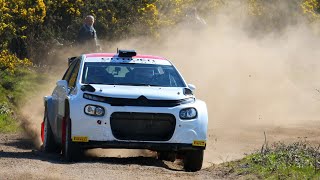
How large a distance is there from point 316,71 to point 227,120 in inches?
363

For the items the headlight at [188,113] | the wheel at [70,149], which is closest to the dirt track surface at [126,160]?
the wheel at [70,149]

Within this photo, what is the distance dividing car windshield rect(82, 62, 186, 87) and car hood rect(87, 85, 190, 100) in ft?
1.19

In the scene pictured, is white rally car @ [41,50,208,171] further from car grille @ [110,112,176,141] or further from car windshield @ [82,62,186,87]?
car windshield @ [82,62,186,87]

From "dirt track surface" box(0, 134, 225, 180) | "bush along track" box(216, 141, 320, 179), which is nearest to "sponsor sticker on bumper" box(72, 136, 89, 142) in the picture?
"dirt track surface" box(0, 134, 225, 180)

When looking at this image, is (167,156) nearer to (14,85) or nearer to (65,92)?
(65,92)

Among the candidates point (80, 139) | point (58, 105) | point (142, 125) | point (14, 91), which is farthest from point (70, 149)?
point (14, 91)

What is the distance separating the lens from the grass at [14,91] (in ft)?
58.5

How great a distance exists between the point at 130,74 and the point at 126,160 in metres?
1.29

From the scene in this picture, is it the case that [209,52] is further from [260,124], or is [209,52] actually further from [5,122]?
[5,122]

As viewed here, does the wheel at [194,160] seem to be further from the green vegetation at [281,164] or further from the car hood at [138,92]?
the car hood at [138,92]

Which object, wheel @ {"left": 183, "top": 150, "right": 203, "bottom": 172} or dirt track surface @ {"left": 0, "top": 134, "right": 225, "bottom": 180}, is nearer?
dirt track surface @ {"left": 0, "top": 134, "right": 225, "bottom": 180}

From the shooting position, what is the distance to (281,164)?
35.8 ft

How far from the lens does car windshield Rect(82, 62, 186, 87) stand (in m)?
12.7

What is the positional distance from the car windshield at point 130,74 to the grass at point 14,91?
15.6 ft
